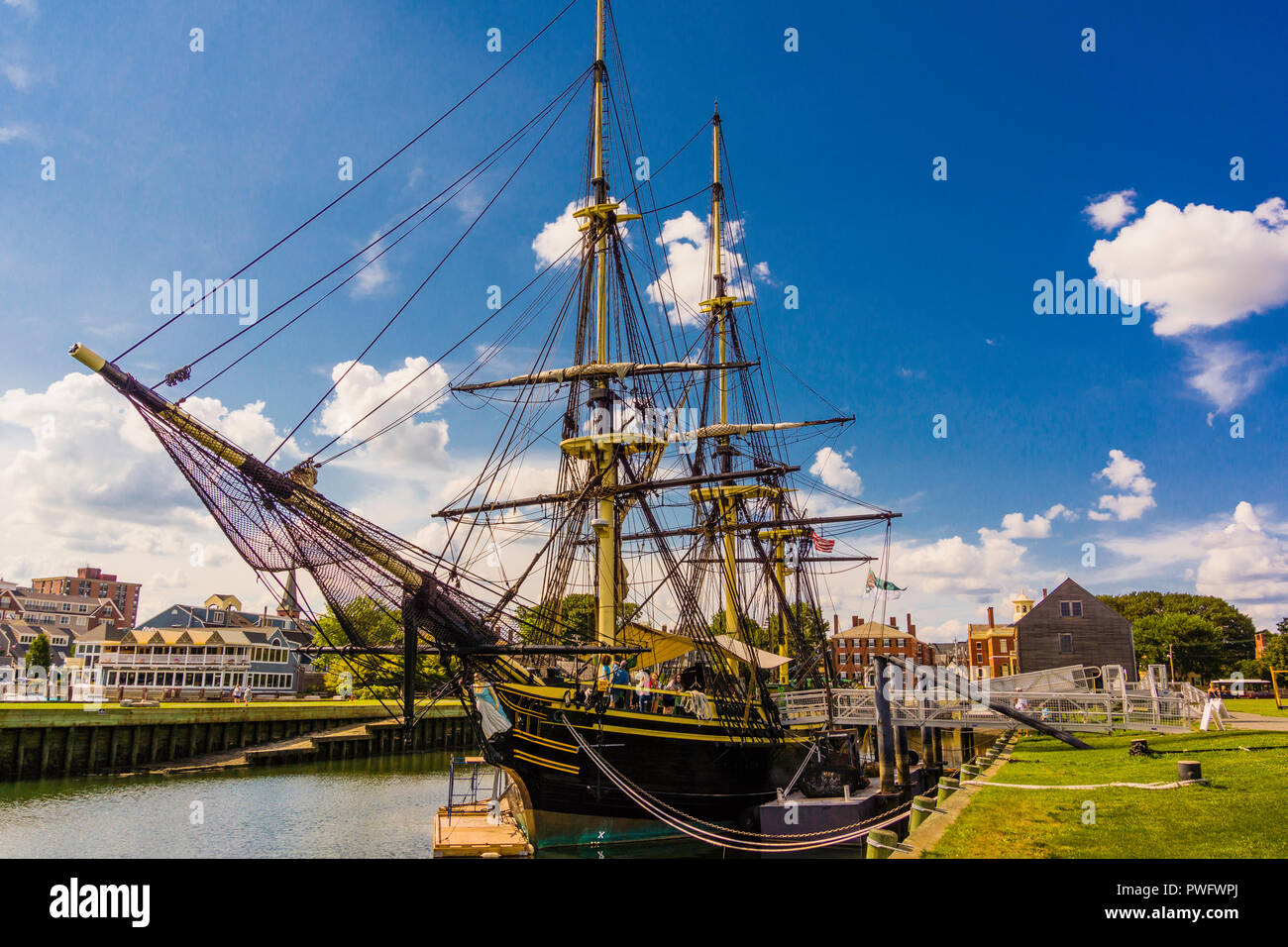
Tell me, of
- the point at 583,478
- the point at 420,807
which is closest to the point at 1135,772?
the point at 583,478

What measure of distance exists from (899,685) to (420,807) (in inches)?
726

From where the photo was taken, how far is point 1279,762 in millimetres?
14812

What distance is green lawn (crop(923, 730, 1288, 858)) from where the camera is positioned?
32.2 feet

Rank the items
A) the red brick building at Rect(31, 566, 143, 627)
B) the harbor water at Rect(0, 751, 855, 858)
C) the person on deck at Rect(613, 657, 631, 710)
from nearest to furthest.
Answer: the person on deck at Rect(613, 657, 631, 710) < the harbor water at Rect(0, 751, 855, 858) < the red brick building at Rect(31, 566, 143, 627)

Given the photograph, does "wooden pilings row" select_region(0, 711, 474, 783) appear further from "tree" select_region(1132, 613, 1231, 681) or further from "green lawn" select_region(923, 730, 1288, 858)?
"tree" select_region(1132, 613, 1231, 681)

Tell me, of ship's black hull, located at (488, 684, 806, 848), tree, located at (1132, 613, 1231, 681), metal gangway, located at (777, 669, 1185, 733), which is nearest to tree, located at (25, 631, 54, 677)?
ship's black hull, located at (488, 684, 806, 848)

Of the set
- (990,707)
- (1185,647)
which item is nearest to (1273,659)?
(1185,647)

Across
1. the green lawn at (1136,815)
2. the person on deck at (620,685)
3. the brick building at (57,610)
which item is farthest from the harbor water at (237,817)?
the brick building at (57,610)

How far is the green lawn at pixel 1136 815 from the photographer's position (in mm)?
9828

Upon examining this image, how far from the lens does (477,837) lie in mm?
19453

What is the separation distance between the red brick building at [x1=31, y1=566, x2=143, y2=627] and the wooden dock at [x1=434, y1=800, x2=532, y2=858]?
13982 cm

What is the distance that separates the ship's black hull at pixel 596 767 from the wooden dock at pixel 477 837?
2.44 ft

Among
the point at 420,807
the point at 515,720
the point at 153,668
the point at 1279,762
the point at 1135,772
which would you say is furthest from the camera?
the point at 153,668
